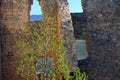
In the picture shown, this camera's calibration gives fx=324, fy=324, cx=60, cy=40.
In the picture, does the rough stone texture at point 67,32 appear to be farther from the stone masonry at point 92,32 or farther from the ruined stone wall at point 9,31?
the ruined stone wall at point 9,31

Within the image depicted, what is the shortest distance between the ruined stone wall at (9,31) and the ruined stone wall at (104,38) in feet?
8.87

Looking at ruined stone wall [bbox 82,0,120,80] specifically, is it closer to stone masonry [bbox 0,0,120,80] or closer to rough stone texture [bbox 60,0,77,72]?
stone masonry [bbox 0,0,120,80]

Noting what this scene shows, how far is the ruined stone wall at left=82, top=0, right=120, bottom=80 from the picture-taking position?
12.0m

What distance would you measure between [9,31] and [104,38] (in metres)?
3.56

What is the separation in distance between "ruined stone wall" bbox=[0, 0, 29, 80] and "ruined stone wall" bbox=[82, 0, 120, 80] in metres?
2.70

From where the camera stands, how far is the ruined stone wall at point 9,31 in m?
11.3

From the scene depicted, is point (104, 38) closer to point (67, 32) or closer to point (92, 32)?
point (92, 32)

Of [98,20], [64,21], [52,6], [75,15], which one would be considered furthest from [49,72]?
[75,15]

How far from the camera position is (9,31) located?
1130 cm

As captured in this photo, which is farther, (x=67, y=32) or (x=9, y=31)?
(x=9, y=31)

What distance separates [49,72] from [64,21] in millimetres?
2861

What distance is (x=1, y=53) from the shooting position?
11.3m

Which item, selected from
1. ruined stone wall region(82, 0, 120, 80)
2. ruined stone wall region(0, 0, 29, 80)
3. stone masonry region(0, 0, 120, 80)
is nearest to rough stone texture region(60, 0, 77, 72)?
stone masonry region(0, 0, 120, 80)

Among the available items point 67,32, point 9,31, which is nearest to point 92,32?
point 67,32
